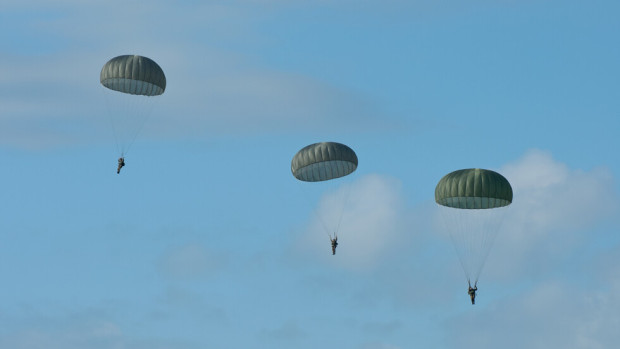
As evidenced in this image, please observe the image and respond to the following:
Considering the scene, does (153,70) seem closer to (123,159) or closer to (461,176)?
(123,159)

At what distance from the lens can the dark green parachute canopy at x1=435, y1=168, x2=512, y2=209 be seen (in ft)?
315

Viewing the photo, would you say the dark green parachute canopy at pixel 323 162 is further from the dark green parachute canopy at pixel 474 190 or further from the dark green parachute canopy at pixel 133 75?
the dark green parachute canopy at pixel 133 75

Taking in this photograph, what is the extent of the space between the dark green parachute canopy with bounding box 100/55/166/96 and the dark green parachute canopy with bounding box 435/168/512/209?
2122 centimetres

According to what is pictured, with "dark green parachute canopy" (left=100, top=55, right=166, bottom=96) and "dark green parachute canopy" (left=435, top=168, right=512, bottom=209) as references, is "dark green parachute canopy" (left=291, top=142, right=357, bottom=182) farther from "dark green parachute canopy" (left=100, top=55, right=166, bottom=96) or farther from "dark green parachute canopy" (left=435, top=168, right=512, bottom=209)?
"dark green parachute canopy" (left=100, top=55, right=166, bottom=96)

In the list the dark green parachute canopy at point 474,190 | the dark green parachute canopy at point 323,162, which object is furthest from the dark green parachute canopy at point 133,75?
the dark green parachute canopy at point 474,190

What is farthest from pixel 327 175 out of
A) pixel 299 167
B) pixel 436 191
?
pixel 436 191

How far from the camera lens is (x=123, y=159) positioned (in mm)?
107125

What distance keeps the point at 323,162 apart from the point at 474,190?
11.3m

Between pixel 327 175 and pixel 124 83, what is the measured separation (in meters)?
15.2

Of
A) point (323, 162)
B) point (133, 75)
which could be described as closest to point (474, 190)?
point (323, 162)

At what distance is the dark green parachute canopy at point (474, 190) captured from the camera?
3775 inches

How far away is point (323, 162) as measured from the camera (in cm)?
10162

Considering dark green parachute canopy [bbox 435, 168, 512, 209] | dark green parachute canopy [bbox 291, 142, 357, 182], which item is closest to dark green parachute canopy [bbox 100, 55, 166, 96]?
dark green parachute canopy [bbox 291, 142, 357, 182]

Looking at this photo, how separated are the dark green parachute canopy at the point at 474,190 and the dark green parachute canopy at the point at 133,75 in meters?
21.2
